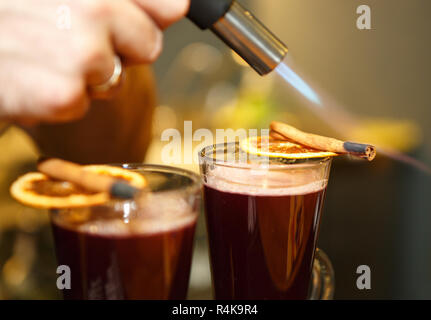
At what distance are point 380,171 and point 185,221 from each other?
5.96 feet

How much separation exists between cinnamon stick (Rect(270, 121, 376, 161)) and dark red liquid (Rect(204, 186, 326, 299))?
0.22ft

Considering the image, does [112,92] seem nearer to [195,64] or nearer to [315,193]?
[315,193]

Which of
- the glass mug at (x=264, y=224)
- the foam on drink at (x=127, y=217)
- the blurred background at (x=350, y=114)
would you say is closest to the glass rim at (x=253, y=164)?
the glass mug at (x=264, y=224)

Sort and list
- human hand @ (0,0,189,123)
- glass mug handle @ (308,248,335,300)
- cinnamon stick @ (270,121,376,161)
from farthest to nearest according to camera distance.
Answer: glass mug handle @ (308,248,335,300), cinnamon stick @ (270,121,376,161), human hand @ (0,0,189,123)

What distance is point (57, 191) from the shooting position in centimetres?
48

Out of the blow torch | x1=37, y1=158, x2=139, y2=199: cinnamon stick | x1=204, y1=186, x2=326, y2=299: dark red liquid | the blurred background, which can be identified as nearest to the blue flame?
the blow torch

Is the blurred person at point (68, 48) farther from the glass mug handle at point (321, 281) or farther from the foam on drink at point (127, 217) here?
the glass mug handle at point (321, 281)

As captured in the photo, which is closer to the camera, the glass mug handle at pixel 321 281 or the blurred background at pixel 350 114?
the glass mug handle at pixel 321 281

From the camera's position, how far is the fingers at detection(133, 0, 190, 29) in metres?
0.49

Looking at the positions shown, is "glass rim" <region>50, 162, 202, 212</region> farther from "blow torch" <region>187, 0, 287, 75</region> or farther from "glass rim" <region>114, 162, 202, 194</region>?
"blow torch" <region>187, 0, 287, 75</region>

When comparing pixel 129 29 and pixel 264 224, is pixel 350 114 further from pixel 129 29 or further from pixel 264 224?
pixel 129 29

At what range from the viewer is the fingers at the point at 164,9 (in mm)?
491

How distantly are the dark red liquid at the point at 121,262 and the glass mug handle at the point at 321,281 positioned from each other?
245mm

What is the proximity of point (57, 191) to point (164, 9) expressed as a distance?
22cm
